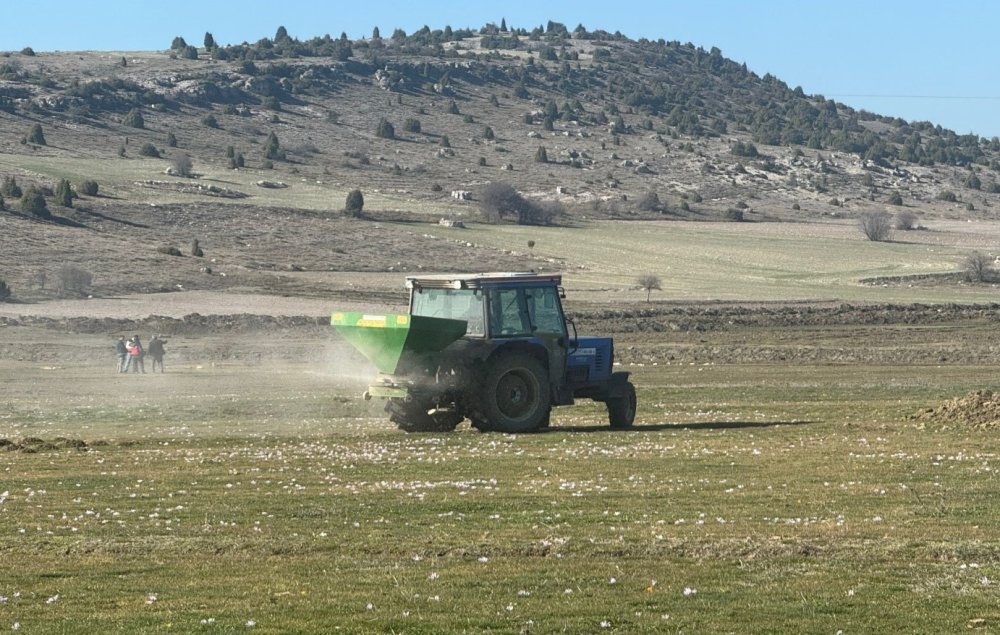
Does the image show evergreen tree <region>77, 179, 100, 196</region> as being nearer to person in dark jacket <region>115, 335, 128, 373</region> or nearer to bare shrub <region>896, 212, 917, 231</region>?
person in dark jacket <region>115, 335, 128, 373</region>

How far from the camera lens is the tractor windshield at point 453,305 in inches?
1019

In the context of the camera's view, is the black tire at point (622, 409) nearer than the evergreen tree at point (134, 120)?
Yes

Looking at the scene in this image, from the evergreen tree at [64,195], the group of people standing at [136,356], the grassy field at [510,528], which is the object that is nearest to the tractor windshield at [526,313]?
the grassy field at [510,528]

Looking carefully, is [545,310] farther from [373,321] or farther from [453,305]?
[373,321]

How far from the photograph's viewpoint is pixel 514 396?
25.8 meters

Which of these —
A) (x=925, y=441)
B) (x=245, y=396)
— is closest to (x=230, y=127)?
(x=245, y=396)

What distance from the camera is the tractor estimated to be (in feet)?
83.0

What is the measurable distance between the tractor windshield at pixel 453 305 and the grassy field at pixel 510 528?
2101 mm

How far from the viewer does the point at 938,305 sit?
71.4 m

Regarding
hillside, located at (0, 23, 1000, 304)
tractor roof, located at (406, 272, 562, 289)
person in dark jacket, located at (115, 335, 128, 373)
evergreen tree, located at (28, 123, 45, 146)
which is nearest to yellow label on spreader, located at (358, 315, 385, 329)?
tractor roof, located at (406, 272, 562, 289)

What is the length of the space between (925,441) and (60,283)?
51.6m

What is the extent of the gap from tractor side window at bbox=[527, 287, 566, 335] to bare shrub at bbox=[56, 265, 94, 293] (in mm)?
44507

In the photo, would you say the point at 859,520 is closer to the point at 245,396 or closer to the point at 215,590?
the point at 215,590

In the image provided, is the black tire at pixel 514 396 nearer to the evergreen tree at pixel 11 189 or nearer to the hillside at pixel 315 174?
the hillside at pixel 315 174
